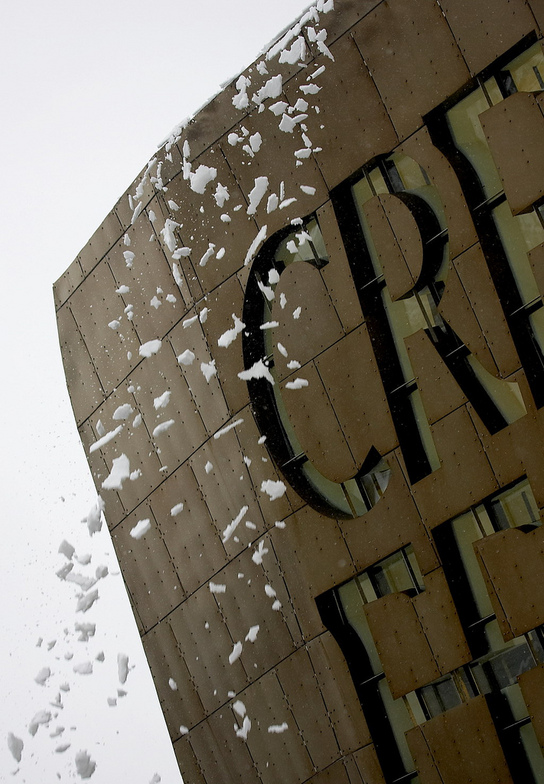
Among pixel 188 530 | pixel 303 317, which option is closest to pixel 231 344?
pixel 303 317

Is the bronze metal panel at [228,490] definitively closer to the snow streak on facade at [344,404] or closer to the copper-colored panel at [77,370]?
the snow streak on facade at [344,404]

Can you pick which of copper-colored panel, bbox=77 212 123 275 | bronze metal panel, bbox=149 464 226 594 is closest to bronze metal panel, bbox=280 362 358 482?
bronze metal panel, bbox=149 464 226 594

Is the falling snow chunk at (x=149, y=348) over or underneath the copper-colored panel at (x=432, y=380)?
over

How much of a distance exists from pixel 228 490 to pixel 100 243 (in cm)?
388

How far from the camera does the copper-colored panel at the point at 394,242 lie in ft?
23.3

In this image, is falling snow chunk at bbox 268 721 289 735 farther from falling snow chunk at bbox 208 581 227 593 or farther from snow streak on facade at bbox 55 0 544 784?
falling snow chunk at bbox 208 581 227 593

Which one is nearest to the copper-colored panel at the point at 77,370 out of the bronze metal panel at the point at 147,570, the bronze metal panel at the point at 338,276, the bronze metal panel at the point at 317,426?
the bronze metal panel at the point at 147,570

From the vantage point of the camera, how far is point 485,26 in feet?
22.0

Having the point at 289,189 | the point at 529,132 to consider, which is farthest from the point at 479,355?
the point at 289,189

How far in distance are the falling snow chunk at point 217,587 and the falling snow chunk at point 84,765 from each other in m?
2.45

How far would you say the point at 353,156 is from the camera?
772cm

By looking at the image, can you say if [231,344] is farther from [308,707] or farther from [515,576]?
[515,576]

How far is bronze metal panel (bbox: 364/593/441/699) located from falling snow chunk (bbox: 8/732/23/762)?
15.5ft

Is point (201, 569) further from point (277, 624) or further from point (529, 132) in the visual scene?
point (529, 132)
